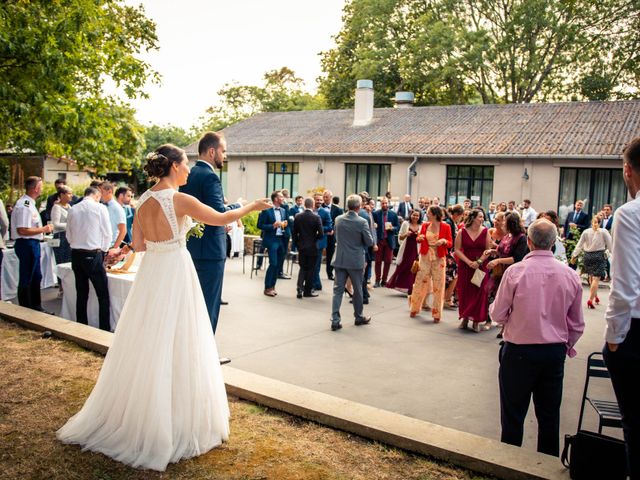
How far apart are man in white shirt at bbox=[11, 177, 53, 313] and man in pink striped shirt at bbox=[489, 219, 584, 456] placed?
711 centimetres

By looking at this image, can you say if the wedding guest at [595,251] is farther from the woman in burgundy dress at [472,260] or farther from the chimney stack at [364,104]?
the chimney stack at [364,104]

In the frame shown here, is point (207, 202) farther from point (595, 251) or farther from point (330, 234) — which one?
point (595, 251)

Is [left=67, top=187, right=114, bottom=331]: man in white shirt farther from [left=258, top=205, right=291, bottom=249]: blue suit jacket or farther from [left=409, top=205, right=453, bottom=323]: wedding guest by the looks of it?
[left=409, top=205, right=453, bottom=323]: wedding guest

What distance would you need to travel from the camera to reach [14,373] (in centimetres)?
608

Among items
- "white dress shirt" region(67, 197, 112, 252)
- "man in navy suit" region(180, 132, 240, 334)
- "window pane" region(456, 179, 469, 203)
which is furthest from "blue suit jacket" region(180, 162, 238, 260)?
"window pane" region(456, 179, 469, 203)

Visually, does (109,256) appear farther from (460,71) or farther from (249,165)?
(460,71)

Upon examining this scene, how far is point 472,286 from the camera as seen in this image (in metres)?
9.48

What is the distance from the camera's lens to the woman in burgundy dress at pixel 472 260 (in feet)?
30.9

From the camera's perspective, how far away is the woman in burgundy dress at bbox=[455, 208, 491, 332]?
30.9 ft

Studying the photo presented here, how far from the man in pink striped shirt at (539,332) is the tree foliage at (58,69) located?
8.92 metres

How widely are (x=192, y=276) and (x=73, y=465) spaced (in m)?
1.53

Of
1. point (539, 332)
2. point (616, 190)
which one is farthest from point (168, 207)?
point (616, 190)

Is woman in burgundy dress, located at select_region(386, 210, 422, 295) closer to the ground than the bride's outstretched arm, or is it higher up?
closer to the ground

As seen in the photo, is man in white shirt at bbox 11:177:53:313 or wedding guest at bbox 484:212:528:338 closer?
wedding guest at bbox 484:212:528:338
